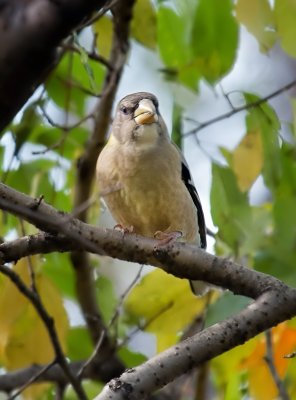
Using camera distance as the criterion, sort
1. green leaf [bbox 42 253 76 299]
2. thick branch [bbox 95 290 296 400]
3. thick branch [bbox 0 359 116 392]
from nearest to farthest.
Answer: thick branch [bbox 95 290 296 400] < thick branch [bbox 0 359 116 392] < green leaf [bbox 42 253 76 299]

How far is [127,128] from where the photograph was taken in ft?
10.7

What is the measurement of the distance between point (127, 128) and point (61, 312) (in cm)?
88

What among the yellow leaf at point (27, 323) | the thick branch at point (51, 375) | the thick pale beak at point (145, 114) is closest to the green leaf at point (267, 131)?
the thick pale beak at point (145, 114)

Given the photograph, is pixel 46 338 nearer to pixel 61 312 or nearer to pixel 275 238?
pixel 61 312

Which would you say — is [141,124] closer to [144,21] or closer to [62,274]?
[144,21]

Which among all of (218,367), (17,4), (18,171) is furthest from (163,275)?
(17,4)

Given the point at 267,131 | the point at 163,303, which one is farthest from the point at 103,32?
the point at 163,303

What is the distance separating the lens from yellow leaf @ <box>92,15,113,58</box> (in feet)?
10.4

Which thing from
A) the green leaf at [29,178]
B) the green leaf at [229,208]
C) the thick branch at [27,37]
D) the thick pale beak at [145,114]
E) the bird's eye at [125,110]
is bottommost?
the thick branch at [27,37]

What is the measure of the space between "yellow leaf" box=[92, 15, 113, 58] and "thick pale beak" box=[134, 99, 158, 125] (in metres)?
0.26

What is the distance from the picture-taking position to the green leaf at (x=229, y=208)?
2.70 meters

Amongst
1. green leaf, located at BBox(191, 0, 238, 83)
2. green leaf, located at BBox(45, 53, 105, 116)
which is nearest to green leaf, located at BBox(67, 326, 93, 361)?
green leaf, located at BBox(45, 53, 105, 116)

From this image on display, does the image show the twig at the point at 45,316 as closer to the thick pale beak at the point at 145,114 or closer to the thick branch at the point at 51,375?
the thick branch at the point at 51,375

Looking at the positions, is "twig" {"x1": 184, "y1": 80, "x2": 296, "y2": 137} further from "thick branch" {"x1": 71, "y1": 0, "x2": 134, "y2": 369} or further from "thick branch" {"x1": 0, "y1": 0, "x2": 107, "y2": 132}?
"thick branch" {"x1": 0, "y1": 0, "x2": 107, "y2": 132}
